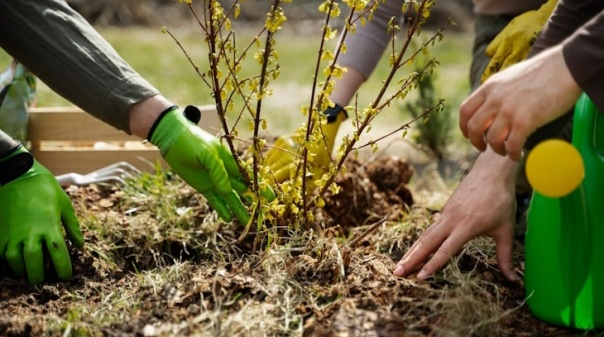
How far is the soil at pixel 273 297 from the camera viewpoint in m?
1.46

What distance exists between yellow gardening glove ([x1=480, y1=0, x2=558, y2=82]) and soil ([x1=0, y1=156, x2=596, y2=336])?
0.57 meters

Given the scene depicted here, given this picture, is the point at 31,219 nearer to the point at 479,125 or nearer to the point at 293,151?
the point at 293,151

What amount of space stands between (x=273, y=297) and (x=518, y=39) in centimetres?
106

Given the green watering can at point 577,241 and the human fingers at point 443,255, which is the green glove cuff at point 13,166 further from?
the green watering can at point 577,241

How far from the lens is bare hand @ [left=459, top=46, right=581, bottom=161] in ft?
4.31

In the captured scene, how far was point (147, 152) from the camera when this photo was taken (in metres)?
2.65

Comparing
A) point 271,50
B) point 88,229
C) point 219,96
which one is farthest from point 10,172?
point 271,50

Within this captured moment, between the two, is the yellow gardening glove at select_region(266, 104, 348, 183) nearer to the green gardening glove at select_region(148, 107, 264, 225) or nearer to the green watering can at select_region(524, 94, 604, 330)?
the green gardening glove at select_region(148, 107, 264, 225)

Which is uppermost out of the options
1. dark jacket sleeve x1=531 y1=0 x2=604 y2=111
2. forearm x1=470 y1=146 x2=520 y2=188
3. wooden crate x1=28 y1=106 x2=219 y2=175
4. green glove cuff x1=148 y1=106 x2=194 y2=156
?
dark jacket sleeve x1=531 y1=0 x2=604 y2=111

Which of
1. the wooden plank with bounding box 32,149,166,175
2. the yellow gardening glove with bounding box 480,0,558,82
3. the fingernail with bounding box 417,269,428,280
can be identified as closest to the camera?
the fingernail with bounding box 417,269,428,280

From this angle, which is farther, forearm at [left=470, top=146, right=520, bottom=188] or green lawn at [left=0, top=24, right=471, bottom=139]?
green lawn at [left=0, top=24, right=471, bottom=139]

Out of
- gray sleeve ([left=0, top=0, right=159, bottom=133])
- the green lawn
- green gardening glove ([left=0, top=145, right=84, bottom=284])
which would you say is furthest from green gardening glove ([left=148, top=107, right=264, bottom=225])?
the green lawn

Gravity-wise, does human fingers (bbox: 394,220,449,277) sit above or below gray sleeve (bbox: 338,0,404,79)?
below

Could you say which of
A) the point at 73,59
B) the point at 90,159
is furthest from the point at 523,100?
the point at 90,159
